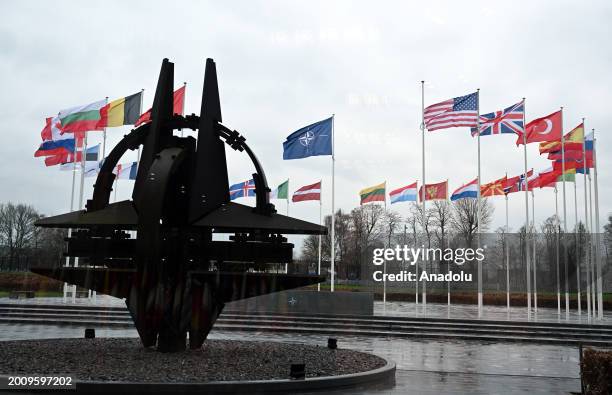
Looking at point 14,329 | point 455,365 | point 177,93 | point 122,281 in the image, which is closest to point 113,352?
point 122,281

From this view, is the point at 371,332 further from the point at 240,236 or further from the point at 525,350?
the point at 240,236

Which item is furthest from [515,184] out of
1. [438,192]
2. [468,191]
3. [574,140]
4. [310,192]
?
[310,192]

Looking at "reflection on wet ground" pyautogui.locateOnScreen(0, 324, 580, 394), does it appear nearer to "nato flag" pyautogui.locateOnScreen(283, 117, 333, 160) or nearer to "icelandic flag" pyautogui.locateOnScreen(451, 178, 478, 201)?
"nato flag" pyautogui.locateOnScreen(283, 117, 333, 160)

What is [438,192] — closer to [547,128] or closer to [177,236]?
[547,128]

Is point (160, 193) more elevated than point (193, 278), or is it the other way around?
point (160, 193)

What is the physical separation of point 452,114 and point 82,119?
60.3 feet

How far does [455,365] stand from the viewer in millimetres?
15867

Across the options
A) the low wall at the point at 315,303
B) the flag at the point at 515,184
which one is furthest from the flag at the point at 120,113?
the flag at the point at 515,184

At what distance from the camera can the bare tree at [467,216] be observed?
6220 cm

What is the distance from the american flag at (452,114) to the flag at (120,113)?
1457 cm

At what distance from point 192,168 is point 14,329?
14.2m

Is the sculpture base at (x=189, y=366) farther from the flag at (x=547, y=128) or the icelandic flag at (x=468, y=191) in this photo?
the icelandic flag at (x=468, y=191)

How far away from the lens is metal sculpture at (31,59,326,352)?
1288 centimetres

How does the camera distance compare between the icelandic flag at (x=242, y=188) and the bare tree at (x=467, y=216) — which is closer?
the icelandic flag at (x=242, y=188)
